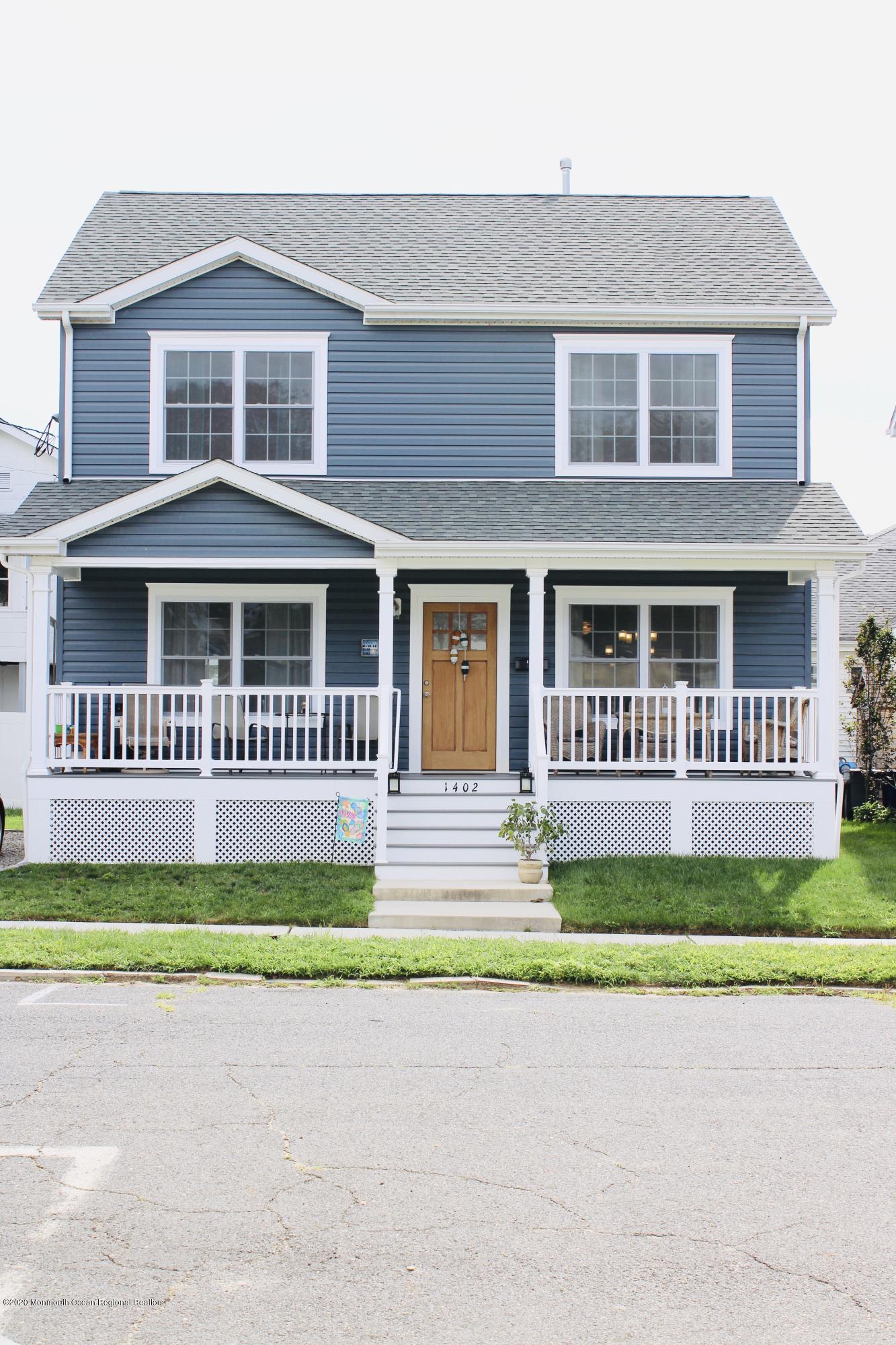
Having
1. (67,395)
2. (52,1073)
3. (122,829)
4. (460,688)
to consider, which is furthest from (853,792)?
(52,1073)

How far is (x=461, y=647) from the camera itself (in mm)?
15375

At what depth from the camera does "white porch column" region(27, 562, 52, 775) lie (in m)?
13.2

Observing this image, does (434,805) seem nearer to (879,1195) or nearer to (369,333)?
(369,333)

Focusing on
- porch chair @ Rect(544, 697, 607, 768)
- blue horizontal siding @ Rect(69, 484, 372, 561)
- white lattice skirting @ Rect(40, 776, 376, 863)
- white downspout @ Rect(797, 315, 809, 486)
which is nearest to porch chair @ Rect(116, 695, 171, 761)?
white lattice skirting @ Rect(40, 776, 376, 863)

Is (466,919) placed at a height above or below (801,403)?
below

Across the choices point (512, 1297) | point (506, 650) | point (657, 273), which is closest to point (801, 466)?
point (657, 273)

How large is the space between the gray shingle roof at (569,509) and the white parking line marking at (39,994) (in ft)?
20.5

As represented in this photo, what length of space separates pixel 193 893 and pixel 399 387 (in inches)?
291

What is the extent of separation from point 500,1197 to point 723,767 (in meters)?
9.06

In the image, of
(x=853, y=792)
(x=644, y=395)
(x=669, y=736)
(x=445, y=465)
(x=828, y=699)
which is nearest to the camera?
(x=828, y=699)

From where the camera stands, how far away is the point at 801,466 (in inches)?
613

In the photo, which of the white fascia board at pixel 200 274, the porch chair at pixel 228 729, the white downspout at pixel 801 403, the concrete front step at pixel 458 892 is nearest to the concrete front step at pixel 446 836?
the concrete front step at pixel 458 892

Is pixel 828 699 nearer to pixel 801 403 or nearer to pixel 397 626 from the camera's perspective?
pixel 801 403

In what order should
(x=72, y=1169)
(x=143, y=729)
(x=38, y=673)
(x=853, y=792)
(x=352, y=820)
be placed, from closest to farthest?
(x=72, y=1169) → (x=352, y=820) → (x=38, y=673) → (x=143, y=729) → (x=853, y=792)
